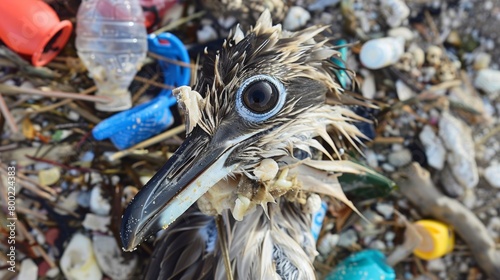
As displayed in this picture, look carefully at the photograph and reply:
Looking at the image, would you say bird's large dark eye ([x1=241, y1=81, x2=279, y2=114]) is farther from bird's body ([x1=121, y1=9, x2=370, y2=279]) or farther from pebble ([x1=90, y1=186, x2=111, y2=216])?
pebble ([x1=90, y1=186, x2=111, y2=216])

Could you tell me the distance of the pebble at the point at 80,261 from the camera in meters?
1.71

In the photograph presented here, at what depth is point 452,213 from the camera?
1819 millimetres

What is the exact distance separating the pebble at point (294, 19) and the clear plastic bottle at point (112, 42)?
47 cm

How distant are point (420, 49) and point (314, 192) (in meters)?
0.93

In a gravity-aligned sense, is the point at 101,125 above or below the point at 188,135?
below

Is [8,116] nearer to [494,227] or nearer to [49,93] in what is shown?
[49,93]

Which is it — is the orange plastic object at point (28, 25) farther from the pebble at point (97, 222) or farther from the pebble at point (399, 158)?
the pebble at point (399, 158)

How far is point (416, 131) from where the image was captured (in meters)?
1.91

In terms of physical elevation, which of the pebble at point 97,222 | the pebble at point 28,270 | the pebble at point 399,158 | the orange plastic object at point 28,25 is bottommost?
the pebble at point 28,270

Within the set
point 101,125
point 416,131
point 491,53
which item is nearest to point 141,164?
point 101,125

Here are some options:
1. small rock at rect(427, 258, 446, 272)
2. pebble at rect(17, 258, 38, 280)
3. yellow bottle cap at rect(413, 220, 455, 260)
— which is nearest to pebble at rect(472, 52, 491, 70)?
yellow bottle cap at rect(413, 220, 455, 260)

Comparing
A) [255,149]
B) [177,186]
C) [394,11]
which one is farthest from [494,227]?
[177,186]

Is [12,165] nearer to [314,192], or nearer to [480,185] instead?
[314,192]

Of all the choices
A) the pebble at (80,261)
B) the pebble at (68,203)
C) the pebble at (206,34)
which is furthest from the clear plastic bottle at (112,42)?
the pebble at (80,261)
